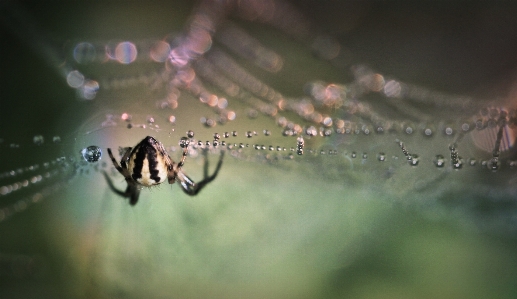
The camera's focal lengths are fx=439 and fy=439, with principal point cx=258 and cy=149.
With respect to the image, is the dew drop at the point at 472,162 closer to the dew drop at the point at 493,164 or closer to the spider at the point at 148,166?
the dew drop at the point at 493,164

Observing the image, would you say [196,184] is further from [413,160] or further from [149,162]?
[413,160]

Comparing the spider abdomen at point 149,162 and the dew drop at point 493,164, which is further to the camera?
the dew drop at point 493,164

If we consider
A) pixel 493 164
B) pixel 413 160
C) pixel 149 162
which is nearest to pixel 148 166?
pixel 149 162

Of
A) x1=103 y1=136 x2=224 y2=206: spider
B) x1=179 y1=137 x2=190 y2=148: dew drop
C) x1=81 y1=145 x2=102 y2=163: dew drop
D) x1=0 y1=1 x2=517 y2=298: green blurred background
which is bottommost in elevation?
x1=0 y1=1 x2=517 y2=298: green blurred background

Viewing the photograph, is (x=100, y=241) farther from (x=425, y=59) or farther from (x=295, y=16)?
(x=425, y=59)

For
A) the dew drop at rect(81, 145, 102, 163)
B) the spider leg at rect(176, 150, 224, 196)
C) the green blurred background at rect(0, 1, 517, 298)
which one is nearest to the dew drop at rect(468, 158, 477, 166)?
the green blurred background at rect(0, 1, 517, 298)

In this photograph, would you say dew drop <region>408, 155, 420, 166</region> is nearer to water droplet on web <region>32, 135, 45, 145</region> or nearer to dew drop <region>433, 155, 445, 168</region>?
dew drop <region>433, 155, 445, 168</region>

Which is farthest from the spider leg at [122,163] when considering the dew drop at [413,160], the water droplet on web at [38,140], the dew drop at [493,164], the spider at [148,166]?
the dew drop at [493,164]
